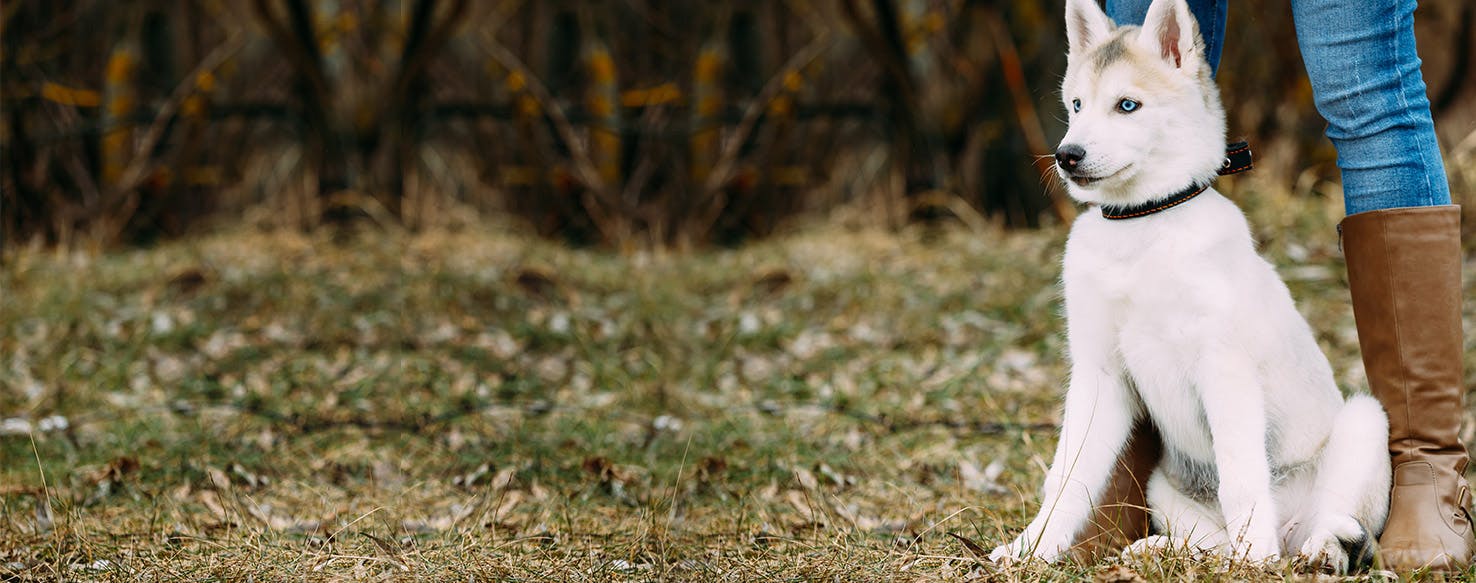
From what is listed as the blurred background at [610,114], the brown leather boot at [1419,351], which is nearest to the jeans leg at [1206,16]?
the brown leather boot at [1419,351]

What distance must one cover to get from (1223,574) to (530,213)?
5.83 m

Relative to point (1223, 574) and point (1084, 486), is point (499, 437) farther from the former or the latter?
point (1223, 574)

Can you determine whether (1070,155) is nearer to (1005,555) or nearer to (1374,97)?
(1374,97)

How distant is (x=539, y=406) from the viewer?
160 inches

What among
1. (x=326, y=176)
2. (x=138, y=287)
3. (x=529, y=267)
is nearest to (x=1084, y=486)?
(x=529, y=267)

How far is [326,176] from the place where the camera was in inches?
217

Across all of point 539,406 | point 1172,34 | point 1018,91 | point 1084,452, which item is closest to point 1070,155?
point 1172,34

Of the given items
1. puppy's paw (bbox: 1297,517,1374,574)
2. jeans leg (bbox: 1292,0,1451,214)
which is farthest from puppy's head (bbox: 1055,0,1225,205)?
puppy's paw (bbox: 1297,517,1374,574)

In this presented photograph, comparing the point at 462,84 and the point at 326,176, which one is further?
the point at 462,84

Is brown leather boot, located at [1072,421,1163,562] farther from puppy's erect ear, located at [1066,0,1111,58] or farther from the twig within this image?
the twig

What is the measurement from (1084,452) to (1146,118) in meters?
0.70

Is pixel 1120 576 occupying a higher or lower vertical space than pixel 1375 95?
lower

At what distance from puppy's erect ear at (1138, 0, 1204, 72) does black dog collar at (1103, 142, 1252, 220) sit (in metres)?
0.21

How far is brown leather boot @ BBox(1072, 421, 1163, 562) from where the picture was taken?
235 cm
